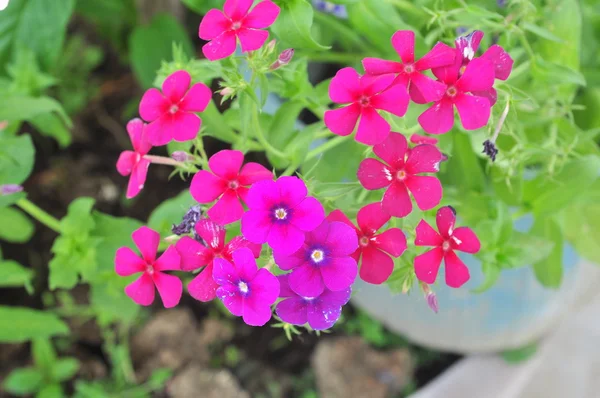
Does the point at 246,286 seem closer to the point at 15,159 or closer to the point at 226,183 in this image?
the point at 226,183

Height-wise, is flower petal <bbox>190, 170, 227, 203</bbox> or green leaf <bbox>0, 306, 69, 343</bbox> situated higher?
flower petal <bbox>190, 170, 227, 203</bbox>

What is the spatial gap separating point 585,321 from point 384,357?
389mm

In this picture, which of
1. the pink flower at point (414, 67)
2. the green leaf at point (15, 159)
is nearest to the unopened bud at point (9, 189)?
the green leaf at point (15, 159)

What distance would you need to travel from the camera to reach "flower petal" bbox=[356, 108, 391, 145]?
46 centimetres

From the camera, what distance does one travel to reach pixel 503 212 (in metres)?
0.61

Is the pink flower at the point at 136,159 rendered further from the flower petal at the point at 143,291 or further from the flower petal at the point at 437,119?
the flower petal at the point at 437,119

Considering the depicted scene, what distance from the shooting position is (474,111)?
46cm

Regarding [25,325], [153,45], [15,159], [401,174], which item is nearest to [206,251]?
[401,174]

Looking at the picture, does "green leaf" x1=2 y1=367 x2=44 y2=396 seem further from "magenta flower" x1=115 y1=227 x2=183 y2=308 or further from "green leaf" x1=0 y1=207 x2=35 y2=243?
"magenta flower" x1=115 y1=227 x2=183 y2=308

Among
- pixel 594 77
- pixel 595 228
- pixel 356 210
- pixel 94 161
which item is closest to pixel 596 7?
pixel 594 77

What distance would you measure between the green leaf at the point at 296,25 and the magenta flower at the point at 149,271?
0.19 m

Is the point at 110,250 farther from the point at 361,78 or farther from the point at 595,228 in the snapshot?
the point at 595,228

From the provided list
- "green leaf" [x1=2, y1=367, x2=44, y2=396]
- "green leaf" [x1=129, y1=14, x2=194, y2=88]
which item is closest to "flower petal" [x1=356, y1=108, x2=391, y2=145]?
"green leaf" [x1=129, y1=14, x2=194, y2=88]

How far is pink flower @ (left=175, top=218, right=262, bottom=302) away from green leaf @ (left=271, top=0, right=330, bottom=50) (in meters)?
0.16
